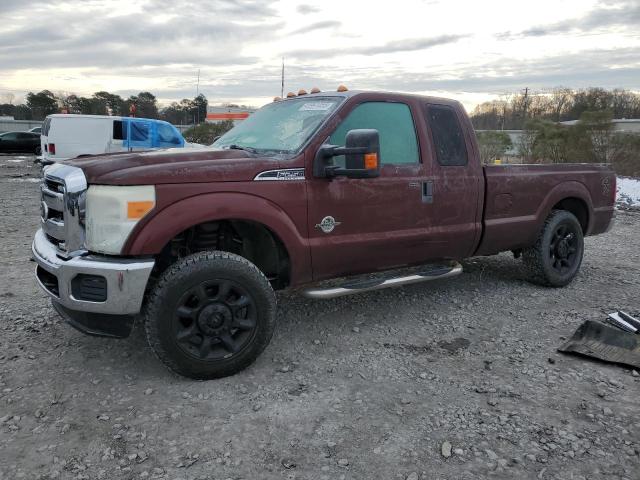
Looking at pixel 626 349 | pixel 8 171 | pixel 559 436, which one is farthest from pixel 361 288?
pixel 8 171

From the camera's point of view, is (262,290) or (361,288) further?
(361,288)

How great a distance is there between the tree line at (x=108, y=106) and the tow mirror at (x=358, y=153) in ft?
171

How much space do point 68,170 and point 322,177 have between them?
5.41 ft

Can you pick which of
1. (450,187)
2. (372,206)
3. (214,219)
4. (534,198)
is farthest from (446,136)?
(214,219)

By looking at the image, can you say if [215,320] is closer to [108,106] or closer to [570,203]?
[570,203]

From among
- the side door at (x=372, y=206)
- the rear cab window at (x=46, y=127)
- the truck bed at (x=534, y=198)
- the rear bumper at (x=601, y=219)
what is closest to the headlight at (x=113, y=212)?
the side door at (x=372, y=206)

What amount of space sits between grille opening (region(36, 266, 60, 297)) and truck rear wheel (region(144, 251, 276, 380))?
577 mm

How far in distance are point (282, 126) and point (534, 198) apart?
2.64m

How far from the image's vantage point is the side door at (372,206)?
12.4ft

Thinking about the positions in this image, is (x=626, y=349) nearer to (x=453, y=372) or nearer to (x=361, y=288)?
(x=453, y=372)

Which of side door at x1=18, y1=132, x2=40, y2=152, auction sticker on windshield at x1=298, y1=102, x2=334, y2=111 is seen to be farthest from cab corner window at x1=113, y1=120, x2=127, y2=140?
side door at x1=18, y1=132, x2=40, y2=152

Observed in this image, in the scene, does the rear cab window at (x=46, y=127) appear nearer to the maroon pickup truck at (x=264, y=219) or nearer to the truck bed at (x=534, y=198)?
the maroon pickup truck at (x=264, y=219)

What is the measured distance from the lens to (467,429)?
114 inches

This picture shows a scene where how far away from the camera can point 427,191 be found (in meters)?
4.30
